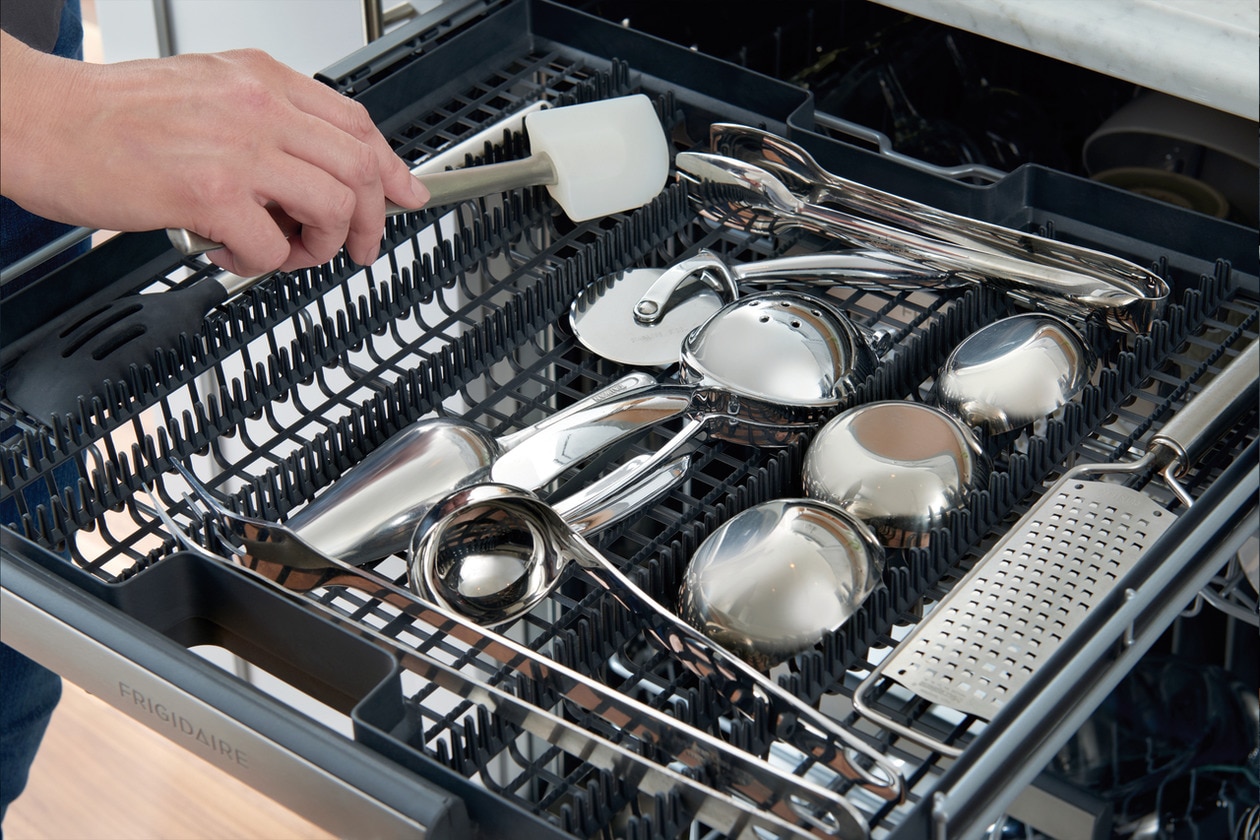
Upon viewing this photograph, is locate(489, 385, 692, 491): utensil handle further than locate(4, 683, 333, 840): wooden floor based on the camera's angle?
No

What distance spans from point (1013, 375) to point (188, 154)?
427 millimetres

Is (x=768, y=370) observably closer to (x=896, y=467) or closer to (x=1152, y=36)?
(x=896, y=467)

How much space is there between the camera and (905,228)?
84 centimetres

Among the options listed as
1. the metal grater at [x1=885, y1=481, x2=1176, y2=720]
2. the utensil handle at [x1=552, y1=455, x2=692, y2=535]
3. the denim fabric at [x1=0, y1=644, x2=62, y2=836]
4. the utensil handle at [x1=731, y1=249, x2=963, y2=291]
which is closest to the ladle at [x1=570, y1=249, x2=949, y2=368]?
the utensil handle at [x1=731, y1=249, x2=963, y2=291]

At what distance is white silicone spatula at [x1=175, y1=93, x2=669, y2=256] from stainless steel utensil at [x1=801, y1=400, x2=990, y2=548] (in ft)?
0.75

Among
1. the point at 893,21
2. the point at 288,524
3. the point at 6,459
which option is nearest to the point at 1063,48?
the point at 893,21

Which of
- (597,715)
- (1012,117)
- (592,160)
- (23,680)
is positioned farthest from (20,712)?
(1012,117)

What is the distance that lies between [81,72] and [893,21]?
684 mm

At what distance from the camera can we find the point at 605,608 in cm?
62

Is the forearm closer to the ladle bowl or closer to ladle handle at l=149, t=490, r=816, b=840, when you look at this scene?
ladle handle at l=149, t=490, r=816, b=840

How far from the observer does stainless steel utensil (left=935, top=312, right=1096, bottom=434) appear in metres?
0.75

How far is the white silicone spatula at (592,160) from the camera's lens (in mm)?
854

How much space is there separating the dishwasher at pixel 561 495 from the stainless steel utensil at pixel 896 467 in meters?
0.01

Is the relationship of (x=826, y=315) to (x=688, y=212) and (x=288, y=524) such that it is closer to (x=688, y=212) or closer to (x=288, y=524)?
(x=688, y=212)
